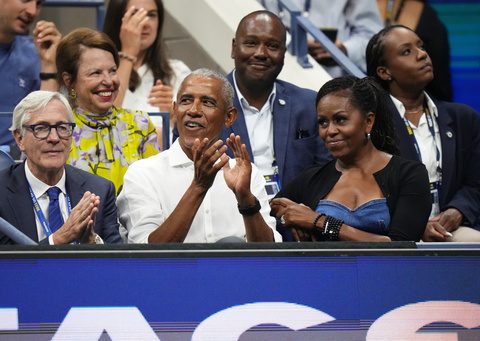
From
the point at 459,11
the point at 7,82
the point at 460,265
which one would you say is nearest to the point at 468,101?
the point at 459,11

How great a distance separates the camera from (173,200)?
693cm

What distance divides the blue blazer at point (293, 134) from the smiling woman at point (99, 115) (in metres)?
0.52

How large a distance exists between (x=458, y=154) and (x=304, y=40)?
7.05ft

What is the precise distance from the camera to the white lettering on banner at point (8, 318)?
5590mm

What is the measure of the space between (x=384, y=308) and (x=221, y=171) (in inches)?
65.1

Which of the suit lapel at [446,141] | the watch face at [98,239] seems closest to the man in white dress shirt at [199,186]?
the watch face at [98,239]

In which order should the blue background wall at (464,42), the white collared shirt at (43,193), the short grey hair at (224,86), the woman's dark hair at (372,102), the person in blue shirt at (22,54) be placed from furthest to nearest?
the blue background wall at (464,42), the person in blue shirt at (22,54), the short grey hair at (224,86), the woman's dark hair at (372,102), the white collared shirt at (43,193)

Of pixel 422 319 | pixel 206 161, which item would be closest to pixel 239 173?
pixel 206 161

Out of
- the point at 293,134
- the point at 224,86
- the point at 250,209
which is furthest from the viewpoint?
the point at 293,134

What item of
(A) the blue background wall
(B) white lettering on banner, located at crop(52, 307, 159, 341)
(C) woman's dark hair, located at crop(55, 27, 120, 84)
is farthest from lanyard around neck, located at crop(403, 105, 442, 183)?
(A) the blue background wall

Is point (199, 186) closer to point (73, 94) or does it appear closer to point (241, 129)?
point (241, 129)

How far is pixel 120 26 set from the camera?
8.96m

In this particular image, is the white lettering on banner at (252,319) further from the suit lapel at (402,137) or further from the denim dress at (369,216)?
the suit lapel at (402,137)

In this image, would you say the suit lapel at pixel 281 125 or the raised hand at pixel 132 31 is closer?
the suit lapel at pixel 281 125
